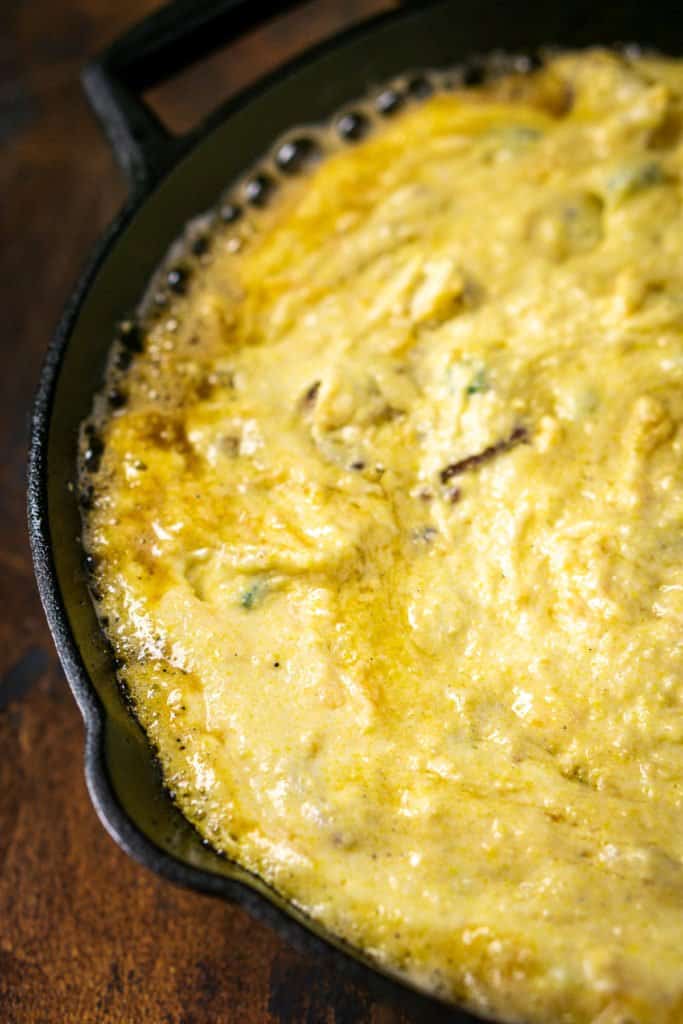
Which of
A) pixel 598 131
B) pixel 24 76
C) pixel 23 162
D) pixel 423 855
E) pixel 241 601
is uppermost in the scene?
pixel 24 76

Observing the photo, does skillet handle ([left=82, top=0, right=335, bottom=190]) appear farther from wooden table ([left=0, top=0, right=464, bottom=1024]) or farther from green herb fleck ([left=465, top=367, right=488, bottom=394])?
green herb fleck ([left=465, top=367, right=488, bottom=394])

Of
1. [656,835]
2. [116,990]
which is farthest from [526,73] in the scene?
[116,990]

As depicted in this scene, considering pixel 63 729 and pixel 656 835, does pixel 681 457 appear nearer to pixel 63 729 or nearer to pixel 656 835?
pixel 656 835

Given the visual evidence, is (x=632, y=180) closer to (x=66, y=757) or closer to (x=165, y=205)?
(x=165, y=205)

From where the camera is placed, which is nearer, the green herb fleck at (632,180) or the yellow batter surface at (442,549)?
the yellow batter surface at (442,549)

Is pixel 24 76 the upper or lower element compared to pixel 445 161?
upper

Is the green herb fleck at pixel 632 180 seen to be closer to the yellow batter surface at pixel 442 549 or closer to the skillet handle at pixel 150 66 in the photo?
the yellow batter surface at pixel 442 549

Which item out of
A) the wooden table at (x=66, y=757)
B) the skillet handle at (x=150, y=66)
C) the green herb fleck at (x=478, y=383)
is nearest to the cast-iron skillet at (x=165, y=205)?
the skillet handle at (x=150, y=66)

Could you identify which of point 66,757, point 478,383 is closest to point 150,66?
point 478,383
